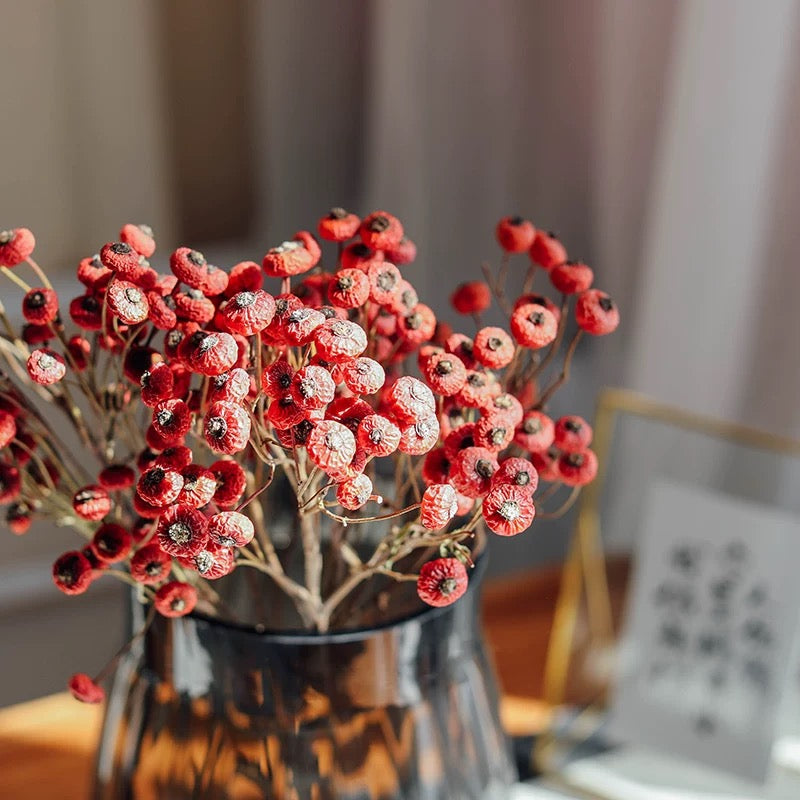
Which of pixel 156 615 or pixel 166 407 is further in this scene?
pixel 156 615

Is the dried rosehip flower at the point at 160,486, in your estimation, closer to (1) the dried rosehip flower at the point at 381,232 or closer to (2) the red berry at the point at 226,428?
(2) the red berry at the point at 226,428

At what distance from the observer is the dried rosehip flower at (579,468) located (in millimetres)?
429

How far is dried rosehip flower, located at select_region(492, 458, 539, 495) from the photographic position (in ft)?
1.16

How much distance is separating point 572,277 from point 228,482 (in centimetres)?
17

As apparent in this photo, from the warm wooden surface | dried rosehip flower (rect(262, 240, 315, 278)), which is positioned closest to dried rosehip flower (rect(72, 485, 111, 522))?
dried rosehip flower (rect(262, 240, 315, 278))

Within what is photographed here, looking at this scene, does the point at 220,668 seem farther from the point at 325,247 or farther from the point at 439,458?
the point at 325,247

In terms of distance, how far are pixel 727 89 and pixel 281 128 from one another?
0.58 m

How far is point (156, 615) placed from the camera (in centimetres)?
45

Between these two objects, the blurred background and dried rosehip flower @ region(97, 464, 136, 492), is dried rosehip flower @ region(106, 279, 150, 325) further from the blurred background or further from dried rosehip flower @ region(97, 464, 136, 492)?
the blurred background

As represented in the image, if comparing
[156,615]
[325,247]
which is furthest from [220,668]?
[325,247]

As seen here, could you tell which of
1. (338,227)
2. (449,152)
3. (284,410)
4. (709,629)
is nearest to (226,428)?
(284,410)

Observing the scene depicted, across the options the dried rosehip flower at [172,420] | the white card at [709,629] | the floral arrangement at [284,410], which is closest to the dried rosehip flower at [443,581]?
the floral arrangement at [284,410]

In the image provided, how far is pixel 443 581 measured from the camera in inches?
14.5

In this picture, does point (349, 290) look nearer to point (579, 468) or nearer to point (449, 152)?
point (579, 468)
